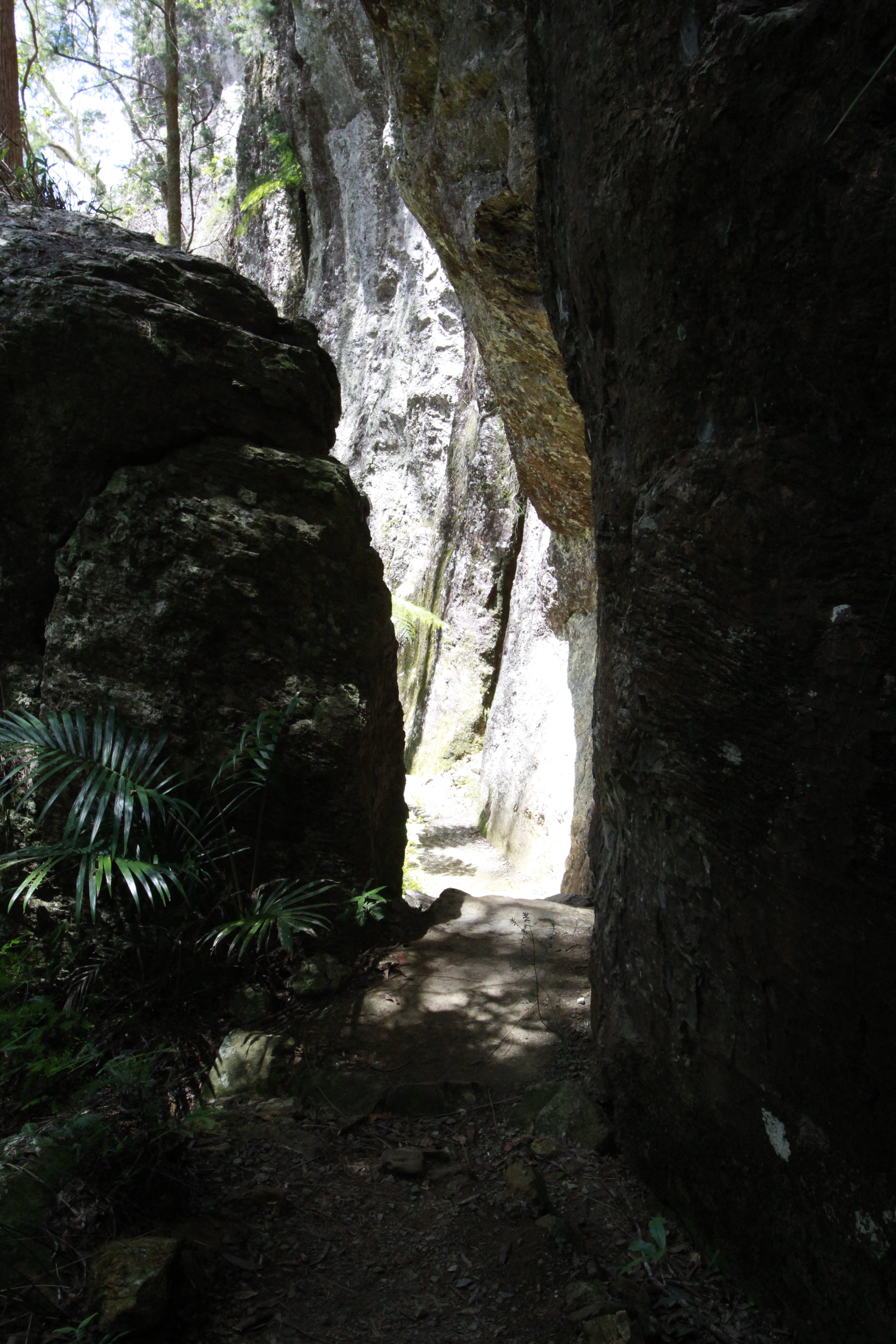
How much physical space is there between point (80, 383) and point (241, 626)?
1261 mm

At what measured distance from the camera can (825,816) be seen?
1.90 m

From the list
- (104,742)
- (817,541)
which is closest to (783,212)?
(817,541)

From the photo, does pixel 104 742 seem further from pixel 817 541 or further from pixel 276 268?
pixel 276 268

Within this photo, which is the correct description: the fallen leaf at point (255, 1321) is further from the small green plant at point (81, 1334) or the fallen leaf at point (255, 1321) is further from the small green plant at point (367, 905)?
the small green plant at point (367, 905)

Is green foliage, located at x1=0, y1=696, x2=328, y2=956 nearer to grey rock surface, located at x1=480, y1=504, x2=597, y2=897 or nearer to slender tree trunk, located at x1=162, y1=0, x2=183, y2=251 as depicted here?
grey rock surface, located at x1=480, y1=504, x2=597, y2=897

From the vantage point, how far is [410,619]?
464 inches

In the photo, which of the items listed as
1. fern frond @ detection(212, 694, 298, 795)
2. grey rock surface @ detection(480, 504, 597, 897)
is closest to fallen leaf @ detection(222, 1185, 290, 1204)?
fern frond @ detection(212, 694, 298, 795)

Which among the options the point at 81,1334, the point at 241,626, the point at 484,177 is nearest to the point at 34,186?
the point at 484,177

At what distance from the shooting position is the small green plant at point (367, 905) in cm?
383

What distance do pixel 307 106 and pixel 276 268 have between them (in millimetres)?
3320

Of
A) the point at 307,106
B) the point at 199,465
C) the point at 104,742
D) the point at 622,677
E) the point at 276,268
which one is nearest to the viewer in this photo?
the point at 622,677

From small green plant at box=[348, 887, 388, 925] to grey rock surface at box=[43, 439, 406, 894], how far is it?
0.23 ft

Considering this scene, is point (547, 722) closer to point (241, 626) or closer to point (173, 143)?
point (241, 626)

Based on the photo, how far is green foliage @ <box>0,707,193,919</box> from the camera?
3.21 metres
